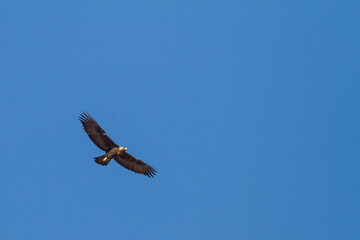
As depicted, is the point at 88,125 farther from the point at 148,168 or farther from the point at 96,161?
the point at 148,168

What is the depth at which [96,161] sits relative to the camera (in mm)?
24016

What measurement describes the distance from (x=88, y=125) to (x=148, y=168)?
3.88 metres

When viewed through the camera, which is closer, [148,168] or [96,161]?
[96,161]

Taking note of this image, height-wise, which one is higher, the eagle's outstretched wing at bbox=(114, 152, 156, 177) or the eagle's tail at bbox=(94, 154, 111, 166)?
the eagle's outstretched wing at bbox=(114, 152, 156, 177)

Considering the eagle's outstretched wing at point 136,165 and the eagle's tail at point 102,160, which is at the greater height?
the eagle's outstretched wing at point 136,165

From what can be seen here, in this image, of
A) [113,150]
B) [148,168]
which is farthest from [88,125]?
[148,168]

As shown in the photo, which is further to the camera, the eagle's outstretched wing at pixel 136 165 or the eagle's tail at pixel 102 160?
the eagle's outstretched wing at pixel 136 165

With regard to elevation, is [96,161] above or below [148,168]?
below

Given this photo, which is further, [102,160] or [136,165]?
[136,165]

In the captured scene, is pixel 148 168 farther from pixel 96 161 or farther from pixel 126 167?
pixel 96 161

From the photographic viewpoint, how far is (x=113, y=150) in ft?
80.4

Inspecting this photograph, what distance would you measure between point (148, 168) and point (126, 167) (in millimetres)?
1128

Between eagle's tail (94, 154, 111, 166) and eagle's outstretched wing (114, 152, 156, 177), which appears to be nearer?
eagle's tail (94, 154, 111, 166)

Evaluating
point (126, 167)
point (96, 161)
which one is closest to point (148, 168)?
point (126, 167)
